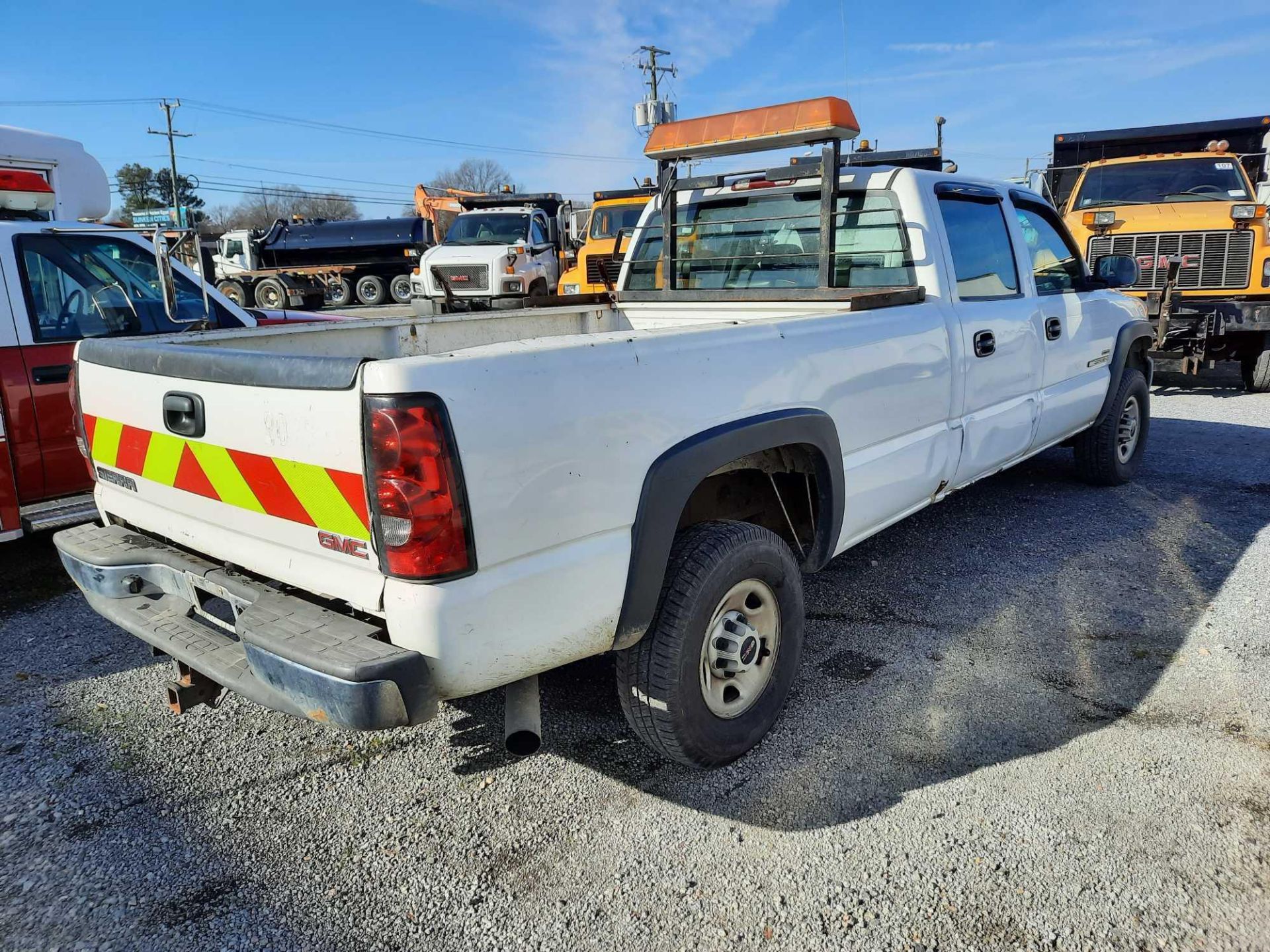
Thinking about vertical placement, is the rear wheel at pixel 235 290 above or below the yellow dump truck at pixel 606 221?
below

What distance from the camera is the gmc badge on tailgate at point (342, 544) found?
2.08 meters

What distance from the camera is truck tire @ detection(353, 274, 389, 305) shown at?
26000mm

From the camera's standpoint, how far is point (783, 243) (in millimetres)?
4258

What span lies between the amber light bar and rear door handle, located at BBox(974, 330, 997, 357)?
106cm

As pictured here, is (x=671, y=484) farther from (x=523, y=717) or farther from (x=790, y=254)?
(x=790, y=254)

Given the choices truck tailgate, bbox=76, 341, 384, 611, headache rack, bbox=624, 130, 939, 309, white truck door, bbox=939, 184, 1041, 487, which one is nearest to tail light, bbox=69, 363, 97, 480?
truck tailgate, bbox=76, 341, 384, 611

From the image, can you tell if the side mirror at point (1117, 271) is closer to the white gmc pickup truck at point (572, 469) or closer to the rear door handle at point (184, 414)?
the white gmc pickup truck at point (572, 469)

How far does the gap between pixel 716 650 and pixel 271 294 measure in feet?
86.2

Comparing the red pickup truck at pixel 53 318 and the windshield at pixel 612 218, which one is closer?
the red pickup truck at pixel 53 318

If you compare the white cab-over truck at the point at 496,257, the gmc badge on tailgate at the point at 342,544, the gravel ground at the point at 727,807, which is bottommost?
the gravel ground at the point at 727,807

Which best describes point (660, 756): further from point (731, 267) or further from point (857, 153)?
point (857, 153)

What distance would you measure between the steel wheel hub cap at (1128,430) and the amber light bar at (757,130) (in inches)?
126

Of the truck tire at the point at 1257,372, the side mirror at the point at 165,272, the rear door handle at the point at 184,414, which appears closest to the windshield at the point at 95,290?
the side mirror at the point at 165,272

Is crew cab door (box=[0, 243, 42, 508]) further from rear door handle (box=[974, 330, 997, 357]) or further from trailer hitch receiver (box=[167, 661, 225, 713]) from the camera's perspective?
rear door handle (box=[974, 330, 997, 357])
